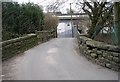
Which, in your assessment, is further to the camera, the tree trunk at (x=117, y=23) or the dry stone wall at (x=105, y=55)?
the tree trunk at (x=117, y=23)

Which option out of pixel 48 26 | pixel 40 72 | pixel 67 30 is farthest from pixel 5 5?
pixel 67 30

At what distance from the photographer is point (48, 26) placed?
31.5m

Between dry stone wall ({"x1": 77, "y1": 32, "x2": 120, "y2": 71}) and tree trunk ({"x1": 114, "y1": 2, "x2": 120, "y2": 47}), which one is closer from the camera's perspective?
dry stone wall ({"x1": 77, "y1": 32, "x2": 120, "y2": 71})

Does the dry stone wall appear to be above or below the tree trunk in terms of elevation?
below

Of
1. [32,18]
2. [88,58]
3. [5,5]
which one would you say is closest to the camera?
[88,58]

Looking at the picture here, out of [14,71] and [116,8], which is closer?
[14,71]

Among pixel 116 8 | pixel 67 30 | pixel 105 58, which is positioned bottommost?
pixel 67 30

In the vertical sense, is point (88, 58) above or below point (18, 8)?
below

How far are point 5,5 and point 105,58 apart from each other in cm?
1048

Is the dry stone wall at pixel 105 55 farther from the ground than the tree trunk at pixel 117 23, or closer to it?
closer to it

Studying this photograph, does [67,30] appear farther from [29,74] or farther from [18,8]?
[29,74]

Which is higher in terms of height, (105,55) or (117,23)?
(117,23)

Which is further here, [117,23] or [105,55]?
[117,23]

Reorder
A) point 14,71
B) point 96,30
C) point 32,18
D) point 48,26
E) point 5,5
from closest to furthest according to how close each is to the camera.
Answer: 1. point 14,71
2. point 96,30
3. point 5,5
4. point 32,18
5. point 48,26
